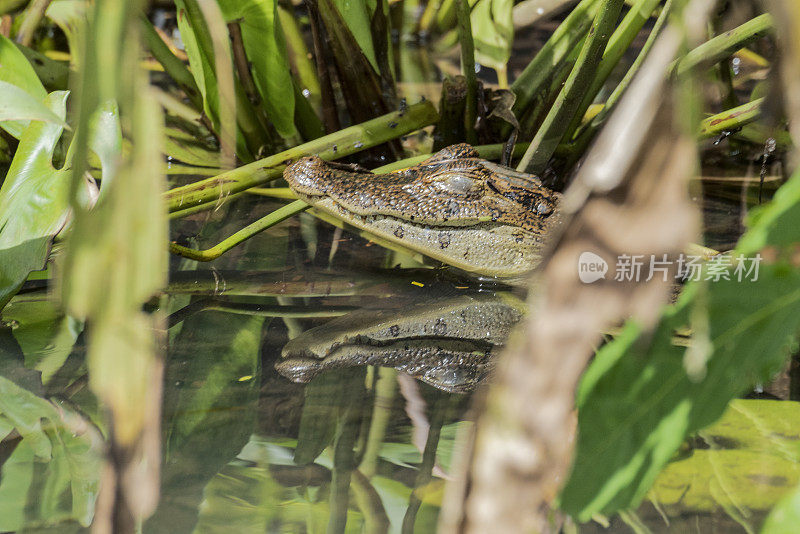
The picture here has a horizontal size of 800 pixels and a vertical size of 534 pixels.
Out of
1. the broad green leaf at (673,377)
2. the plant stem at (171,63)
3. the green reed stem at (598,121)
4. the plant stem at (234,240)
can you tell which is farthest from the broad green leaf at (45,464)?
the green reed stem at (598,121)

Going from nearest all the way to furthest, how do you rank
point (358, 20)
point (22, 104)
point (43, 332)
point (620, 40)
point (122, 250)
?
1. point (122, 250)
2. point (22, 104)
3. point (43, 332)
4. point (620, 40)
5. point (358, 20)

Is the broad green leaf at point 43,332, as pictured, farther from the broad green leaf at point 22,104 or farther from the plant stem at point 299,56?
the plant stem at point 299,56

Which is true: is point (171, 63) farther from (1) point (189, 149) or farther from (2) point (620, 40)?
(2) point (620, 40)

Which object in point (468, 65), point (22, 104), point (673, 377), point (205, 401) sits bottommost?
point (205, 401)

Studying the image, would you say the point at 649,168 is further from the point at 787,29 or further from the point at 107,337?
the point at 107,337

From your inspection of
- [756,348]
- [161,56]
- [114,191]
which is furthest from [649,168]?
[161,56]

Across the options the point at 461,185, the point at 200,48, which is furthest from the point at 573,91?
the point at 200,48

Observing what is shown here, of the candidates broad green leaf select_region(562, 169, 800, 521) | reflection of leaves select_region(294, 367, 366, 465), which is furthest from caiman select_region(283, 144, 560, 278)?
broad green leaf select_region(562, 169, 800, 521)
